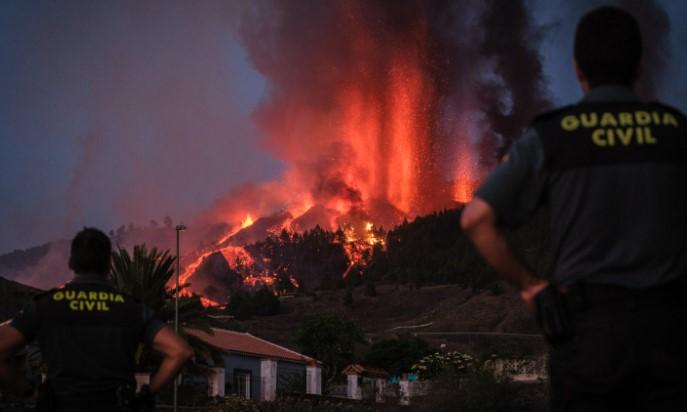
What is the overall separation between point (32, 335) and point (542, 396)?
31.2 m

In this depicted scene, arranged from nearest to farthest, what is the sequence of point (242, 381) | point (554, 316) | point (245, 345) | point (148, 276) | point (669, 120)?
point (554, 316)
point (669, 120)
point (148, 276)
point (242, 381)
point (245, 345)

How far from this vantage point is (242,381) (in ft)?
176

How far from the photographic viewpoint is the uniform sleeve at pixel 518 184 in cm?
363

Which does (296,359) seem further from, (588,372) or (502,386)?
(588,372)

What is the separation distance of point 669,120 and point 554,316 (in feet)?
3.07

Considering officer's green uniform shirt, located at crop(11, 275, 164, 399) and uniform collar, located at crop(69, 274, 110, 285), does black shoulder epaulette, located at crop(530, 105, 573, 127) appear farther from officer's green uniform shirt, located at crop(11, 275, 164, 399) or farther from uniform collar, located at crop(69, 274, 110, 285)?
uniform collar, located at crop(69, 274, 110, 285)

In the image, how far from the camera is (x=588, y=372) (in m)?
3.47

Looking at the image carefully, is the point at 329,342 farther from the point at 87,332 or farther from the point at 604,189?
the point at 604,189

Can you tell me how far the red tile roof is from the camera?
54.9 meters

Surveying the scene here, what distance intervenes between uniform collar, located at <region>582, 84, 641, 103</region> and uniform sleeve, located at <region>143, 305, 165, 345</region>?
253 cm

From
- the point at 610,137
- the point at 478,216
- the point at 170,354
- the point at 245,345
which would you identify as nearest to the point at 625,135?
the point at 610,137

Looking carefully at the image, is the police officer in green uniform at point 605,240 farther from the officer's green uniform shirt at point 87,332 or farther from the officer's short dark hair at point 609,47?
the officer's green uniform shirt at point 87,332

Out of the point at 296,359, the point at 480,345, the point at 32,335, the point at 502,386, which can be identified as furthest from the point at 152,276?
the point at 480,345

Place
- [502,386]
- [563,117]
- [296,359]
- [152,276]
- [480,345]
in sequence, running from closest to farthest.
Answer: [563,117] < [502,386] < [152,276] < [296,359] < [480,345]
